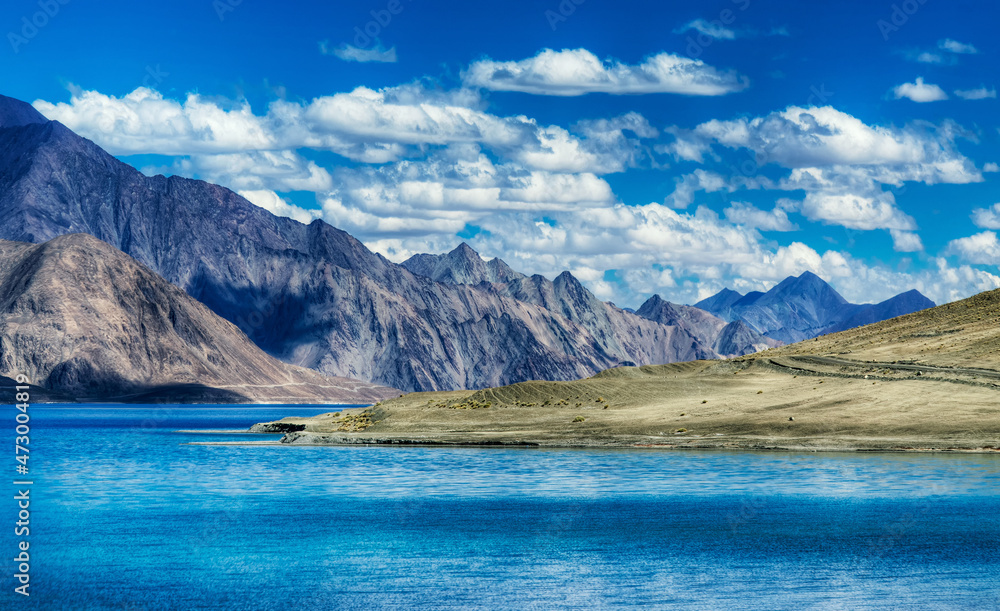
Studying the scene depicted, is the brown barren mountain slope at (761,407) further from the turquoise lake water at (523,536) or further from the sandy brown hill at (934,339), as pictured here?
the turquoise lake water at (523,536)

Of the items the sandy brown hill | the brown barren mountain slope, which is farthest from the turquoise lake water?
the sandy brown hill

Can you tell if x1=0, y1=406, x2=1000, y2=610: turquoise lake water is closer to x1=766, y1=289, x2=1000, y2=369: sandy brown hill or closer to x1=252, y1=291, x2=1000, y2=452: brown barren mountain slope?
x1=252, y1=291, x2=1000, y2=452: brown barren mountain slope

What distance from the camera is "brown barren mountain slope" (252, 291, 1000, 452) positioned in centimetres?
8856

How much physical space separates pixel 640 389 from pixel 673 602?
83.7 m

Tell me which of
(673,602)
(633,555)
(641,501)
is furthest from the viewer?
(641,501)

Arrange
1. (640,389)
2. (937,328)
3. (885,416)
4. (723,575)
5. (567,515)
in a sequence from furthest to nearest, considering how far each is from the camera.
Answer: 1. (937,328)
2. (640,389)
3. (885,416)
4. (567,515)
5. (723,575)

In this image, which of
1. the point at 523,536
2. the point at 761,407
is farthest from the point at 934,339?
the point at 523,536

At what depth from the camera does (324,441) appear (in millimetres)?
104438

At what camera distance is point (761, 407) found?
101 m

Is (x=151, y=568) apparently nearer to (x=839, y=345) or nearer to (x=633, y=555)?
(x=633, y=555)

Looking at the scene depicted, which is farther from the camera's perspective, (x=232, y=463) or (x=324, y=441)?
(x=324, y=441)

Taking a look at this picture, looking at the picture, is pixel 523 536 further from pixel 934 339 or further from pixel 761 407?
pixel 934 339

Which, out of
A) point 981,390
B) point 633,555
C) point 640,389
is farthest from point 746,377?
point 633,555

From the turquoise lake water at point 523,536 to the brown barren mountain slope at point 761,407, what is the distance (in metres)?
12.1
